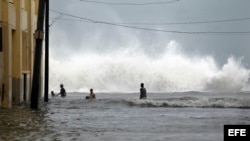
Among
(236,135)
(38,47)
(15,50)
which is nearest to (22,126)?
(38,47)

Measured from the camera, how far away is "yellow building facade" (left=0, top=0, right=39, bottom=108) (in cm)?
2567

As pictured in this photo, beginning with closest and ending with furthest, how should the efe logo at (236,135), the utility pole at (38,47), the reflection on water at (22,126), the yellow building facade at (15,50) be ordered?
the efe logo at (236,135)
the reflection on water at (22,126)
the utility pole at (38,47)
the yellow building facade at (15,50)

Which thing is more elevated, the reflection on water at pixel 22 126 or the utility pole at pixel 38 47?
the utility pole at pixel 38 47

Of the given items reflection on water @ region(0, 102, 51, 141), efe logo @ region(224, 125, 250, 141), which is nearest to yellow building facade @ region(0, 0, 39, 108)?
reflection on water @ region(0, 102, 51, 141)

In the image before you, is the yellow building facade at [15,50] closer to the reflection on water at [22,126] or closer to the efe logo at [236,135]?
the reflection on water at [22,126]

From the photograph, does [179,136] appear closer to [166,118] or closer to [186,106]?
[166,118]

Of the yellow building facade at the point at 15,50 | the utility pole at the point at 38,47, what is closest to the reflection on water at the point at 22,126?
the utility pole at the point at 38,47

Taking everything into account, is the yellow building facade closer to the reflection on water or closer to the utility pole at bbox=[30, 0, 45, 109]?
the utility pole at bbox=[30, 0, 45, 109]

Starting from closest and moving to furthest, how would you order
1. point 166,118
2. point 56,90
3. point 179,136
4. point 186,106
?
point 179,136, point 166,118, point 186,106, point 56,90

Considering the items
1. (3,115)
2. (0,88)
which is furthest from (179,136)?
(0,88)

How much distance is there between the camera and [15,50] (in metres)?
29.2

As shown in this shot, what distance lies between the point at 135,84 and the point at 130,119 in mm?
56842

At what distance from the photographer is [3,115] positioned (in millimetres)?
21281

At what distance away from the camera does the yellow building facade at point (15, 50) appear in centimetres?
2567
